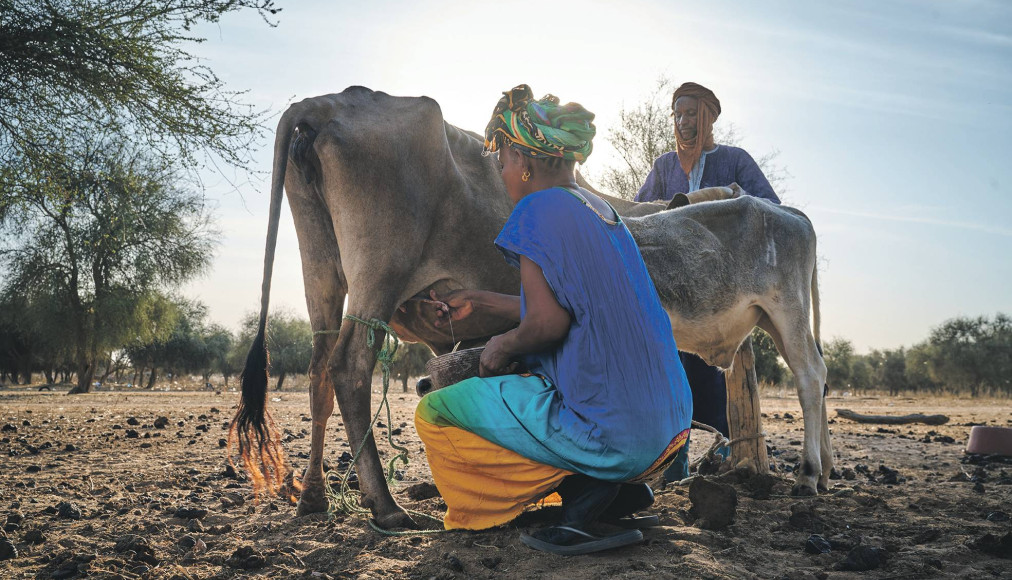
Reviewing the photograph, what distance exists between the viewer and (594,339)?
2777 millimetres

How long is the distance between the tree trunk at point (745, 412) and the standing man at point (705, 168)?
0.42 m

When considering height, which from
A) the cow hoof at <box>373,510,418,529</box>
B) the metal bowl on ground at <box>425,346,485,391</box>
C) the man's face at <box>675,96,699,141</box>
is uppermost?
the man's face at <box>675,96,699,141</box>

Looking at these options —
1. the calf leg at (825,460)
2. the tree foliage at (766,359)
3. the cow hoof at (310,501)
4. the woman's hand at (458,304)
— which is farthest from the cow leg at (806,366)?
the tree foliage at (766,359)

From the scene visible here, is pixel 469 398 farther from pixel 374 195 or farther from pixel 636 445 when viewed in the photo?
pixel 374 195

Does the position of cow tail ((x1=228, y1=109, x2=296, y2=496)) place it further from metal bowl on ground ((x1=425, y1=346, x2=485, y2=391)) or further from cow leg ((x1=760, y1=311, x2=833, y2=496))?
cow leg ((x1=760, y1=311, x2=833, y2=496))

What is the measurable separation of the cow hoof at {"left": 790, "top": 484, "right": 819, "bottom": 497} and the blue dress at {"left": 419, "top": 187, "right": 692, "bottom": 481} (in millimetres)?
2472

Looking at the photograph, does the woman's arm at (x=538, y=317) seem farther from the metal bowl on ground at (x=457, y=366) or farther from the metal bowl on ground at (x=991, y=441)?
the metal bowl on ground at (x=991, y=441)

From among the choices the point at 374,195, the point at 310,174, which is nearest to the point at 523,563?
the point at 374,195

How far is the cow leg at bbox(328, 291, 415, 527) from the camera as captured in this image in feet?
13.0

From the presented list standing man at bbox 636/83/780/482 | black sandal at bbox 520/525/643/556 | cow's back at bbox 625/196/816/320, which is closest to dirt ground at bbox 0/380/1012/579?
black sandal at bbox 520/525/643/556

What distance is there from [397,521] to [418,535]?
24 centimetres

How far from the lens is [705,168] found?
6.57 meters

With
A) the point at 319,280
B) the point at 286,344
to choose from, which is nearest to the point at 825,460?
the point at 319,280

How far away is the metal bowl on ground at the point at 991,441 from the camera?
720 centimetres
